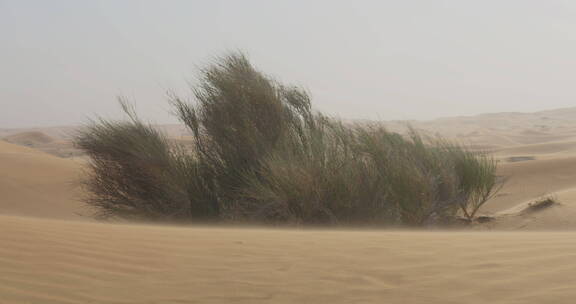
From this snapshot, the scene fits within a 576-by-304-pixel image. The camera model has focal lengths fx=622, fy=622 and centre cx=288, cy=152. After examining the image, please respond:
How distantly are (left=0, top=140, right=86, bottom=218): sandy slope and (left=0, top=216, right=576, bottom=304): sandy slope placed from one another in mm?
7893

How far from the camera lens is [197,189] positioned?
31.7 ft

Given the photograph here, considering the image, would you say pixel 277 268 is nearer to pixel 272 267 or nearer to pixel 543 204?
pixel 272 267

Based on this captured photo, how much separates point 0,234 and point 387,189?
5.69m

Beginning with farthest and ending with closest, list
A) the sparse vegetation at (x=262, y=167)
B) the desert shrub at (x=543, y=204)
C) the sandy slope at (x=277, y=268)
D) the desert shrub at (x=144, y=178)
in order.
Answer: the desert shrub at (x=543, y=204)
the desert shrub at (x=144, y=178)
the sparse vegetation at (x=262, y=167)
the sandy slope at (x=277, y=268)

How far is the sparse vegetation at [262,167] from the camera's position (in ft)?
28.7

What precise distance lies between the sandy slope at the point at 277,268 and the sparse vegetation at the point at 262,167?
9.59 feet

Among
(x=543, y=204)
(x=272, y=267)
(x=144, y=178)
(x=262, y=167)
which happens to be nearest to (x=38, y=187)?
(x=144, y=178)

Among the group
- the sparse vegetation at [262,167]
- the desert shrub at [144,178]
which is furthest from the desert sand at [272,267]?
the desert shrub at [144,178]

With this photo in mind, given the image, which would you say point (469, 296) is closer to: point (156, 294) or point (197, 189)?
point (156, 294)

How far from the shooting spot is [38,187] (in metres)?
16.2

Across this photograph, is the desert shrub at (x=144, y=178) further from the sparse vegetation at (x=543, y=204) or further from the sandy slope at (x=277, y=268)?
the sparse vegetation at (x=543, y=204)

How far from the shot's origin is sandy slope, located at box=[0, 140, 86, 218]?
14502 mm

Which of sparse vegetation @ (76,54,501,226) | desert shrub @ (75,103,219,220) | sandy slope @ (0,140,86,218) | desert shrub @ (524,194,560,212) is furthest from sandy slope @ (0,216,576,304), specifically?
sandy slope @ (0,140,86,218)

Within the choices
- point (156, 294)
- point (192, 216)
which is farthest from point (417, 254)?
point (192, 216)
